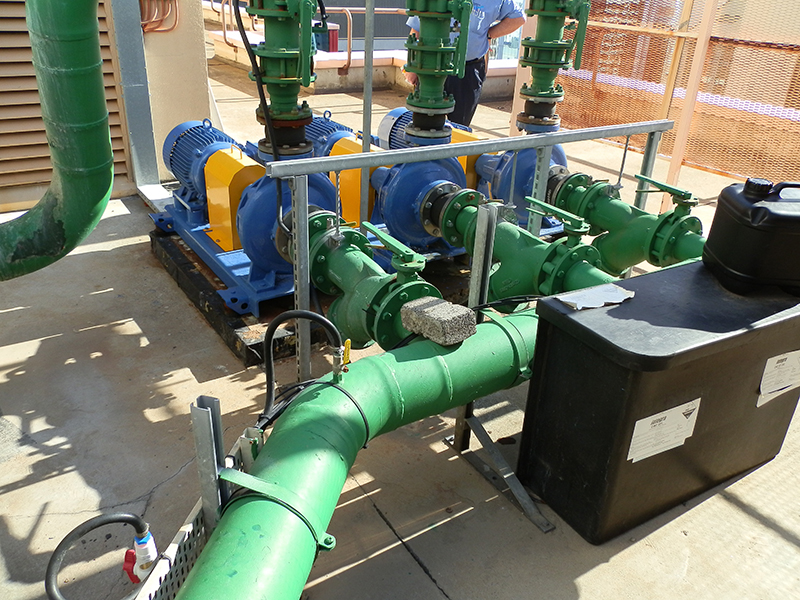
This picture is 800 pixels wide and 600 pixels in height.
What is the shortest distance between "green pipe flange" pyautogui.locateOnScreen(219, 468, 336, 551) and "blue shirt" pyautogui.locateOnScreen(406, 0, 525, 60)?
4.40 m

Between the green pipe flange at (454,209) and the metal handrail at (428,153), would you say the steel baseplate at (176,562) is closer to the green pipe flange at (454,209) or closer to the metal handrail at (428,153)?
the metal handrail at (428,153)

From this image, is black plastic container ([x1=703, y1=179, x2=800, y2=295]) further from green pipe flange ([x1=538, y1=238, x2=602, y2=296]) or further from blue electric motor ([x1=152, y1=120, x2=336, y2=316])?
blue electric motor ([x1=152, y1=120, x2=336, y2=316])

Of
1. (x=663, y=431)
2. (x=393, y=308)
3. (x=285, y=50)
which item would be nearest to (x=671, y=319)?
(x=663, y=431)

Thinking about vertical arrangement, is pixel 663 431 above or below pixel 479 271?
below

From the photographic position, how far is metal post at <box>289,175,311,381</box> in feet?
7.92

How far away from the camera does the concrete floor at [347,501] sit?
7.06 feet

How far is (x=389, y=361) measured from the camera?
2123 millimetres

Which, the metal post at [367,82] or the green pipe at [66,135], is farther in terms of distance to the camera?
the metal post at [367,82]

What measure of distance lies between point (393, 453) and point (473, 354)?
676 millimetres

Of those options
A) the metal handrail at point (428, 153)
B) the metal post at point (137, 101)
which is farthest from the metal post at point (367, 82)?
the metal post at point (137, 101)

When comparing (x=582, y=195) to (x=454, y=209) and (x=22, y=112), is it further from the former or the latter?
(x=22, y=112)

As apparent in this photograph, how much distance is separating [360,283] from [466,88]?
336 centimetres

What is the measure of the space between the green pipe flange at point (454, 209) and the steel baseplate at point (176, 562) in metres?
2.06

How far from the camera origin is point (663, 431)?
2.16 m
